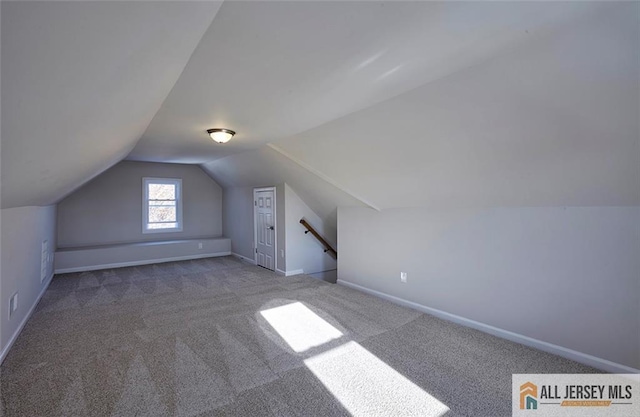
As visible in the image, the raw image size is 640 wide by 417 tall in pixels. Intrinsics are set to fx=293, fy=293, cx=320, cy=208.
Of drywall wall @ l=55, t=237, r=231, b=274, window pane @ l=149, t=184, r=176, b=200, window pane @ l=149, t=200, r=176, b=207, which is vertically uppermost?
window pane @ l=149, t=184, r=176, b=200

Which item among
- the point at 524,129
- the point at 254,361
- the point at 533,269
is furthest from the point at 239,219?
the point at 524,129

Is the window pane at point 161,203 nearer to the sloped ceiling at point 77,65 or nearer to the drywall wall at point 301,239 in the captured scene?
the drywall wall at point 301,239

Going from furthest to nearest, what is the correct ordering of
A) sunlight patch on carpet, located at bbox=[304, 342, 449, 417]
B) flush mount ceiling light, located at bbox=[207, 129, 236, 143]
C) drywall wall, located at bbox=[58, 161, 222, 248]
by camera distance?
drywall wall, located at bbox=[58, 161, 222, 248]
flush mount ceiling light, located at bbox=[207, 129, 236, 143]
sunlight patch on carpet, located at bbox=[304, 342, 449, 417]

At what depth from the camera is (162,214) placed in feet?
23.0

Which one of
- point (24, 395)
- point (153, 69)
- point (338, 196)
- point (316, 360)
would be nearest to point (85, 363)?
point (24, 395)

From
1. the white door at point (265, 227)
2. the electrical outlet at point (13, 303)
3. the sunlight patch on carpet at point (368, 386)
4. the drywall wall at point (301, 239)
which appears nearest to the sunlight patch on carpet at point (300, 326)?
the sunlight patch on carpet at point (368, 386)

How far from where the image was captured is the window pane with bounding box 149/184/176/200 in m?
6.82

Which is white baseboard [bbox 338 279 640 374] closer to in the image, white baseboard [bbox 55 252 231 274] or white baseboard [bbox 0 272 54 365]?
white baseboard [bbox 0 272 54 365]

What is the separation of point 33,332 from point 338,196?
387 cm

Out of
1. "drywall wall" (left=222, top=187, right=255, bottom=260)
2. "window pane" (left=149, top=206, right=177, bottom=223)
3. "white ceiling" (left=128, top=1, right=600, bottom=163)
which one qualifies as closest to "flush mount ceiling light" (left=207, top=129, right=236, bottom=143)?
"white ceiling" (left=128, top=1, right=600, bottom=163)

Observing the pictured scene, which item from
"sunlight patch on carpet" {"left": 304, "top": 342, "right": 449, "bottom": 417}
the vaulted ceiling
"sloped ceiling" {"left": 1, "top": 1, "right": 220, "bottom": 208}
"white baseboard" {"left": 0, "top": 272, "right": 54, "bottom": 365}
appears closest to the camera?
"sloped ceiling" {"left": 1, "top": 1, "right": 220, "bottom": 208}

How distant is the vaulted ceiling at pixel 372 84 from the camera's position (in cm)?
111

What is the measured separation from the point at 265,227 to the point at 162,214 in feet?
9.34

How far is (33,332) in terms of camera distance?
9.96ft
